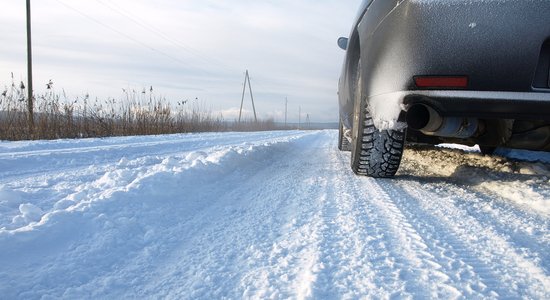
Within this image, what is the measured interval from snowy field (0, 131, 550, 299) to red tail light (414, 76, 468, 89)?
→ 67 centimetres

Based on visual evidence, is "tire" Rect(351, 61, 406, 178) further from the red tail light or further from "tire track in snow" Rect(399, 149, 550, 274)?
the red tail light

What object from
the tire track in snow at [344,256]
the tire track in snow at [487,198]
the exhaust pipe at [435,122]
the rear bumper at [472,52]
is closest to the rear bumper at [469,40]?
the rear bumper at [472,52]

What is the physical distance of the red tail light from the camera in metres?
1.92

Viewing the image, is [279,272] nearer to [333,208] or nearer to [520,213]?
[333,208]

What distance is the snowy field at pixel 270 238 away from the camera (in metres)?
1.11

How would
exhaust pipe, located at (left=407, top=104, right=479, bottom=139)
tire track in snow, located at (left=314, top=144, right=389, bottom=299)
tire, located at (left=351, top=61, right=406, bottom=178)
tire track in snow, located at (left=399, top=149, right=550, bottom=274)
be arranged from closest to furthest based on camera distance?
tire track in snow, located at (left=314, top=144, right=389, bottom=299) < tire track in snow, located at (left=399, top=149, right=550, bottom=274) < exhaust pipe, located at (left=407, top=104, right=479, bottom=139) < tire, located at (left=351, top=61, right=406, bottom=178)

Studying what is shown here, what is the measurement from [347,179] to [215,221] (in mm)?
1449

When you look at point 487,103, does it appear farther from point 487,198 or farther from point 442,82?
point 487,198

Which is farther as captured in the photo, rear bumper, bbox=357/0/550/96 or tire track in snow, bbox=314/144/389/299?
rear bumper, bbox=357/0/550/96

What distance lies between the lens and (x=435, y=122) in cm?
243

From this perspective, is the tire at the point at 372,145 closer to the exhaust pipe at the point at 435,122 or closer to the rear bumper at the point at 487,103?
the exhaust pipe at the point at 435,122

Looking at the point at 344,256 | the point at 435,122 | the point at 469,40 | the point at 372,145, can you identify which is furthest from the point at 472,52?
the point at 344,256

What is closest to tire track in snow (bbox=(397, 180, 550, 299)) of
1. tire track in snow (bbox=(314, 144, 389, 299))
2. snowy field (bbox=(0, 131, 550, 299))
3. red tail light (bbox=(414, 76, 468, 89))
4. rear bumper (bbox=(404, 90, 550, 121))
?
snowy field (bbox=(0, 131, 550, 299))

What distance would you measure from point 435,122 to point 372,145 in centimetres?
44
